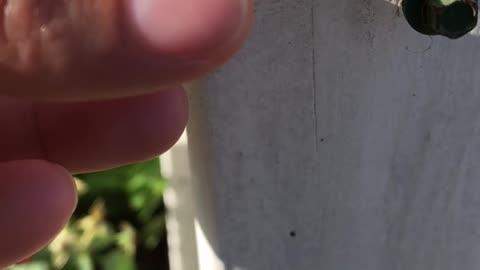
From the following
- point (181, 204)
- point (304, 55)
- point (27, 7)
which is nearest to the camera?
point (27, 7)

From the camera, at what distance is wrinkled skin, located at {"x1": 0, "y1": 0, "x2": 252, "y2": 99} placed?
1.32 feet

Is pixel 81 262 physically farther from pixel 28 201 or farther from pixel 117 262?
pixel 28 201

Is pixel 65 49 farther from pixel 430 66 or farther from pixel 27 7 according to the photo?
pixel 430 66

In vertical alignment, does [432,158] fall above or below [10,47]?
below

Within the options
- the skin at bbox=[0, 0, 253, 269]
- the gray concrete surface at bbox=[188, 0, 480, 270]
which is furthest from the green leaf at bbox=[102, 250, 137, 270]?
the skin at bbox=[0, 0, 253, 269]

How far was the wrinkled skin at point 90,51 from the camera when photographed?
40 cm

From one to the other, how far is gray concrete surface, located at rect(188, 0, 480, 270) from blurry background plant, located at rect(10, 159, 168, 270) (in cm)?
→ 53

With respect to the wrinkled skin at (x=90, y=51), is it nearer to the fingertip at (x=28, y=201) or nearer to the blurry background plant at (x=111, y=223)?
the fingertip at (x=28, y=201)

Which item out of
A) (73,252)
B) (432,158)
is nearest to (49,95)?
(432,158)

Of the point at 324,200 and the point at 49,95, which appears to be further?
the point at 324,200

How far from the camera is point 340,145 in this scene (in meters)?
0.58

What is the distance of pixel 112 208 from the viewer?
3.97 feet

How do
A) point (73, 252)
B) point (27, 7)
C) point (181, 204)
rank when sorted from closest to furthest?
1. point (27, 7)
2. point (181, 204)
3. point (73, 252)

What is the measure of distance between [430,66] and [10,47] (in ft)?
0.82
